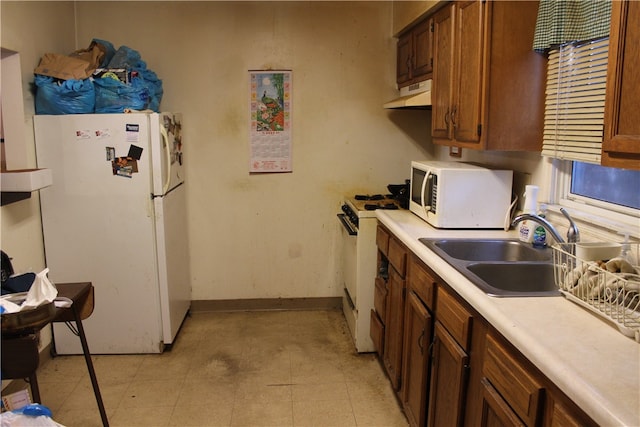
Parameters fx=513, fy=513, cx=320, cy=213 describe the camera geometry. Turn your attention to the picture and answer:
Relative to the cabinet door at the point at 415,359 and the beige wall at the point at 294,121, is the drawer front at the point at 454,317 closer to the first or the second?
→ the cabinet door at the point at 415,359

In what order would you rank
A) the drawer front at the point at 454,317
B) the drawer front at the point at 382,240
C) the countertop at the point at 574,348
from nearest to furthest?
1. the countertop at the point at 574,348
2. the drawer front at the point at 454,317
3. the drawer front at the point at 382,240

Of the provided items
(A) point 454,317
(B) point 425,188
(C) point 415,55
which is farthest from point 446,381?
(C) point 415,55

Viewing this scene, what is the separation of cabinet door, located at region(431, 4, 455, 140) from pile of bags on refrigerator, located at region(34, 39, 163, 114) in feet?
5.94

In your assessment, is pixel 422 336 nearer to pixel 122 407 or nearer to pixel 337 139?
pixel 122 407

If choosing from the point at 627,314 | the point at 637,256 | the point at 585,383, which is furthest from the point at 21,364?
the point at 637,256

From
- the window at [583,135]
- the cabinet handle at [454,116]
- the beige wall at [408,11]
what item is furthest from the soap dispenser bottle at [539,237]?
the beige wall at [408,11]

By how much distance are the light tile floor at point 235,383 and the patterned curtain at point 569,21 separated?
193 centimetres

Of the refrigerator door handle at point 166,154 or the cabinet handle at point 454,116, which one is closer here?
the cabinet handle at point 454,116

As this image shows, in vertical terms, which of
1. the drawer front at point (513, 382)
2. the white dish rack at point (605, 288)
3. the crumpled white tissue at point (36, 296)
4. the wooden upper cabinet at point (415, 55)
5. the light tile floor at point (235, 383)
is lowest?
the light tile floor at point (235, 383)

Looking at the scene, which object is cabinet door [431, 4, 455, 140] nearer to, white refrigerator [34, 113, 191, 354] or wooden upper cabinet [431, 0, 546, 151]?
wooden upper cabinet [431, 0, 546, 151]

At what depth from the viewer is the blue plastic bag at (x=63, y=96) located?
120 inches

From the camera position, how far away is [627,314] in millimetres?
1375

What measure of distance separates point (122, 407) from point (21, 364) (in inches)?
38.7

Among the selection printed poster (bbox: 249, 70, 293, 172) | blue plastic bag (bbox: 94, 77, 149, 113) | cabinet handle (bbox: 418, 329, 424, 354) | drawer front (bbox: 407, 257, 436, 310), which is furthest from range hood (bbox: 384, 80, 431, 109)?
blue plastic bag (bbox: 94, 77, 149, 113)
